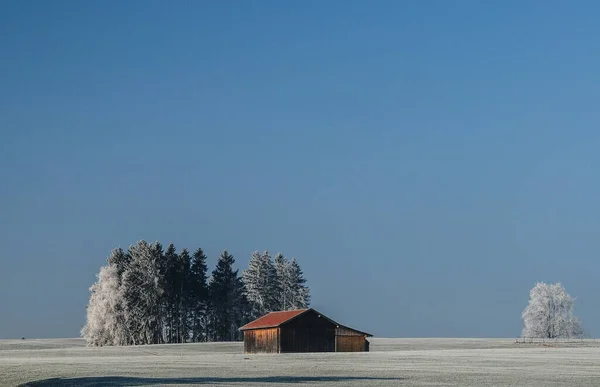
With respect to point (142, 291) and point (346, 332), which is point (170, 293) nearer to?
point (142, 291)

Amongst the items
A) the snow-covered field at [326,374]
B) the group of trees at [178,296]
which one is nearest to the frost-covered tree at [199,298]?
the group of trees at [178,296]

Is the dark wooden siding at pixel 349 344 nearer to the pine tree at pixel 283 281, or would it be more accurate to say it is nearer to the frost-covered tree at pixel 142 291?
the frost-covered tree at pixel 142 291

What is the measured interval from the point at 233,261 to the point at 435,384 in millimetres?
106808

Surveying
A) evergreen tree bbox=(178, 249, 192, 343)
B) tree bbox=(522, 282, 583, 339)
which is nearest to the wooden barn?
evergreen tree bbox=(178, 249, 192, 343)

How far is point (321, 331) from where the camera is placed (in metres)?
105

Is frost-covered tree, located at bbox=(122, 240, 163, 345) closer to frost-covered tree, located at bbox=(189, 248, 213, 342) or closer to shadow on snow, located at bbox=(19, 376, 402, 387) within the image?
frost-covered tree, located at bbox=(189, 248, 213, 342)

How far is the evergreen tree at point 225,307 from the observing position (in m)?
149

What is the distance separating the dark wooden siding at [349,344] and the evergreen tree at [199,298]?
46538 millimetres

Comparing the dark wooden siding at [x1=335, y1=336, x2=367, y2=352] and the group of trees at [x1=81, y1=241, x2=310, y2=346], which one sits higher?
the group of trees at [x1=81, y1=241, x2=310, y2=346]

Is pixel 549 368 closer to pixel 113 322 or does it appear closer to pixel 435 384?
pixel 435 384

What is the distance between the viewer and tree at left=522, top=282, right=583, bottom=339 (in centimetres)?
15725

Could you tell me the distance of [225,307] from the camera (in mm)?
149250

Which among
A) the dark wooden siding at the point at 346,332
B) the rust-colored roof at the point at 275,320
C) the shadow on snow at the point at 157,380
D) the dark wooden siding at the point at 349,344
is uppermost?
the rust-colored roof at the point at 275,320

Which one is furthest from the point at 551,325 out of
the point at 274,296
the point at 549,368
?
the point at 549,368
